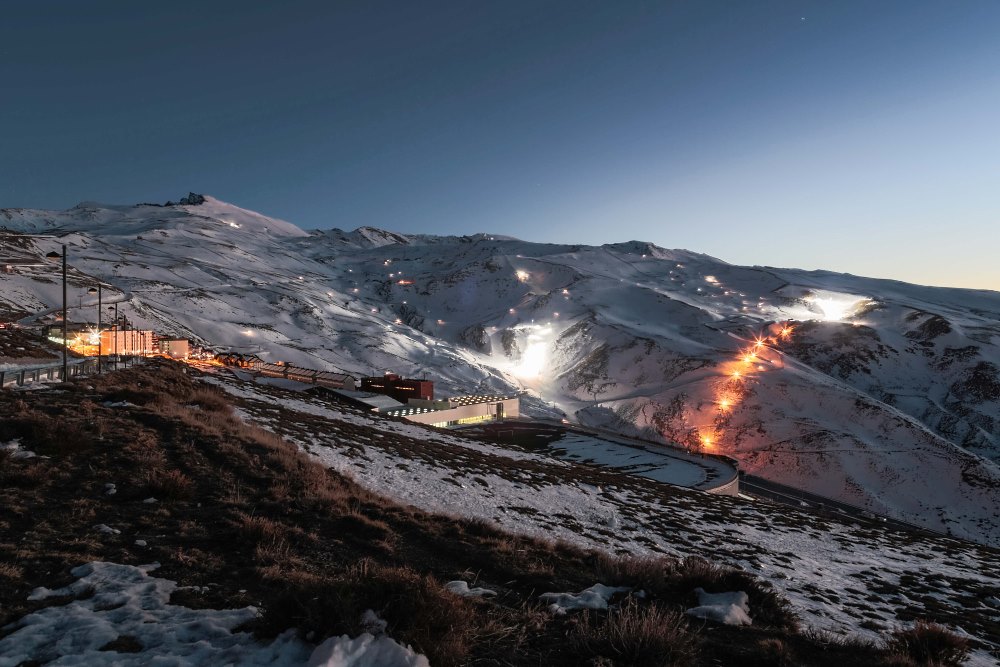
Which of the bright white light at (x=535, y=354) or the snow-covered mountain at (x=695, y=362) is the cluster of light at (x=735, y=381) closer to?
the snow-covered mountain at (x=695, y=362)

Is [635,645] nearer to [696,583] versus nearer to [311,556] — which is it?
[696,583]

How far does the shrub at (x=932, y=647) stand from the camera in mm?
6314

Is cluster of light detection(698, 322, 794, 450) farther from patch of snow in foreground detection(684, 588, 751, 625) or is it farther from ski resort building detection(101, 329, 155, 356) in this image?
patch of snow in foreground detection(684, 588, 751, 625)

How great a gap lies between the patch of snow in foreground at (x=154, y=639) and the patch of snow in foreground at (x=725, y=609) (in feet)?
14.9

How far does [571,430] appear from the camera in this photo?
69625mm

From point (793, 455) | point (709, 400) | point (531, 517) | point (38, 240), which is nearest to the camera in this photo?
point (531, 517)

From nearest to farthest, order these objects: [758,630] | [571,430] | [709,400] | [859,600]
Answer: [758,630] → [859,600] → [571,430] → [709,400]

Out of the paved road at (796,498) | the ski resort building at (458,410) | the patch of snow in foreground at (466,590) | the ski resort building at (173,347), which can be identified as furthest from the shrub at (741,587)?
the ski resort building at (173,347)

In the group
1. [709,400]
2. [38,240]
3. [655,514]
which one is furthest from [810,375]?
[38,240]

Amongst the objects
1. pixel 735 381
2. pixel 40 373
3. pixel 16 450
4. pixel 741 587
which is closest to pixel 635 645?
pixel 741 587

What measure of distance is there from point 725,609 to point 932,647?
2.73 meters

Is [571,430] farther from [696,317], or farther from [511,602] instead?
[696,317]

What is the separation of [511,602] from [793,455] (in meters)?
107

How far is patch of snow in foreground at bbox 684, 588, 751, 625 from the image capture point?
22.4ft
